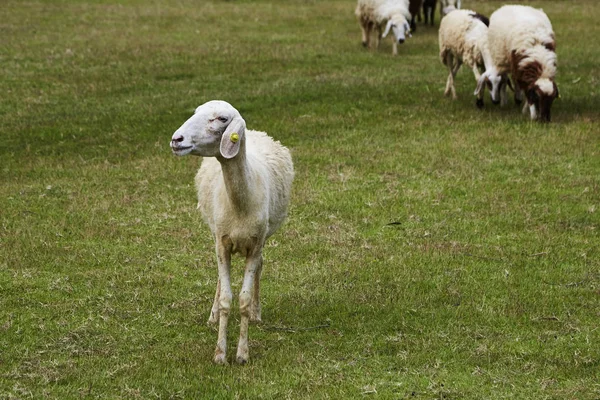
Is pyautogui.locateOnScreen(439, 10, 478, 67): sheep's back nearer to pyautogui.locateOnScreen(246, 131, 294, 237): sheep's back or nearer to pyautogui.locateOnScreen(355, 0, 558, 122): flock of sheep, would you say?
pyautogui.locateOnScreen(355, 0, 558, 122): flock of sheep

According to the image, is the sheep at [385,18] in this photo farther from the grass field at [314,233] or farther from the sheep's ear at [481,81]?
the sheep's ear at [481,81]

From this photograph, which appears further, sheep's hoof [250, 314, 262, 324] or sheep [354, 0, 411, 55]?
sheep [354, 0, 411, 55]

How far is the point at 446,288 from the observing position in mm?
8539

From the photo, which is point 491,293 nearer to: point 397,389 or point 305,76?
point 397,389

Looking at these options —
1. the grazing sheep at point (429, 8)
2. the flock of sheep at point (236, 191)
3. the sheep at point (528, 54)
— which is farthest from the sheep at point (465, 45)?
the flock of sheep at point (236, 191)

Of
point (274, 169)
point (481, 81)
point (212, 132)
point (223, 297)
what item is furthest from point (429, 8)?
point (212, 132)

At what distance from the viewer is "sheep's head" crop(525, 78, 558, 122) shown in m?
14.7

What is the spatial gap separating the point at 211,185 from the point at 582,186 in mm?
6195

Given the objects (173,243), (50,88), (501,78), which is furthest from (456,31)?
(173,243)

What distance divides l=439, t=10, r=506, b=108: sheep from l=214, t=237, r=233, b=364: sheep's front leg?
9.79m

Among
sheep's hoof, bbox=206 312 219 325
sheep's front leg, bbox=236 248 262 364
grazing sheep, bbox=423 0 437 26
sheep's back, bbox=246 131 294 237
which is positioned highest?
grazing sheep, bbox=423 0 437 26

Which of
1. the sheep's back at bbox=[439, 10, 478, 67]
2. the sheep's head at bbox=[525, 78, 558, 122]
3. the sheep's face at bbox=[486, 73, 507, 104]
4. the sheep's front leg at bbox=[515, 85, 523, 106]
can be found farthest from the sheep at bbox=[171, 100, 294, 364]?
the sheep's back at bbox=[439, 10, 478, 67]

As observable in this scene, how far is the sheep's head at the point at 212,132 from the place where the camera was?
6.30m

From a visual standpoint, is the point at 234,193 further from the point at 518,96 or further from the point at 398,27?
the point at 398,27
